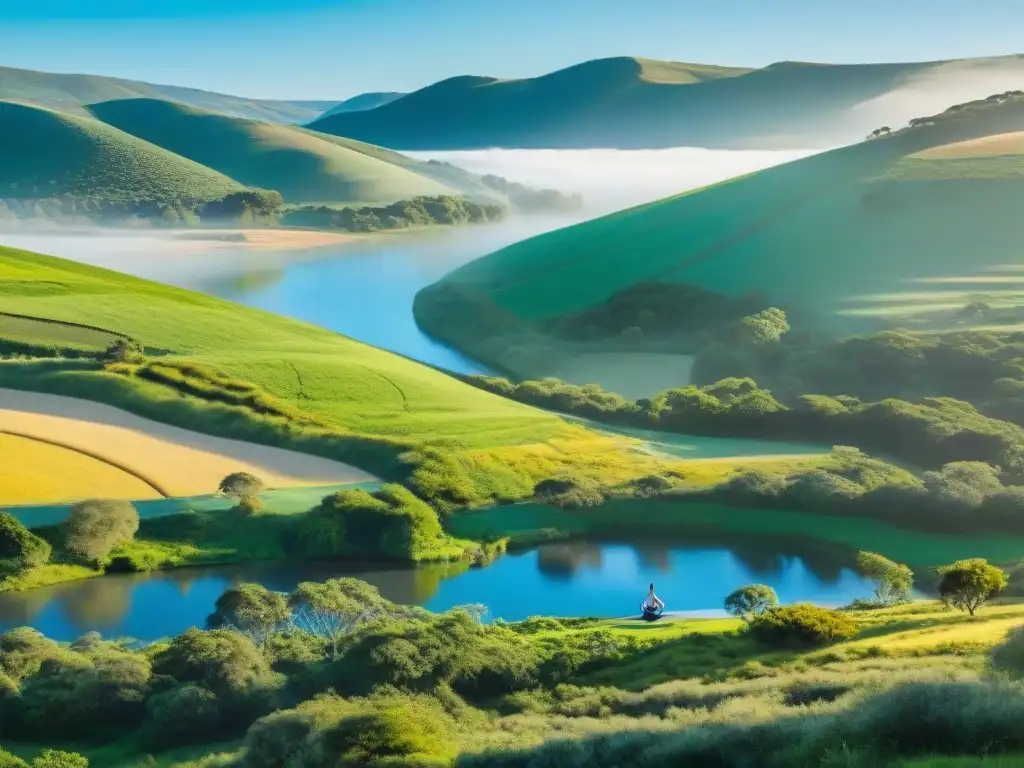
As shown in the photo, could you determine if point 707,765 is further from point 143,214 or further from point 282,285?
point 143,214

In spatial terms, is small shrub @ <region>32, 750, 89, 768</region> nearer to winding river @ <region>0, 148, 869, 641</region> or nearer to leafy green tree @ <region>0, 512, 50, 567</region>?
winding river @ <region>0, 148, 869, 641</region>

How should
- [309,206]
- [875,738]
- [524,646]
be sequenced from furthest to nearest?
[309,206] → [524,646] → [875,738]

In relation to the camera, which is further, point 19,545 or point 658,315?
point 658,315

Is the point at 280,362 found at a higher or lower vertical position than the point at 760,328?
higher

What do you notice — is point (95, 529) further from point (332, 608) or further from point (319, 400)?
point (319, 400)

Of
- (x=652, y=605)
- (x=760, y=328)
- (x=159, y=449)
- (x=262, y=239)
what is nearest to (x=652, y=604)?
(x=652, y=605)

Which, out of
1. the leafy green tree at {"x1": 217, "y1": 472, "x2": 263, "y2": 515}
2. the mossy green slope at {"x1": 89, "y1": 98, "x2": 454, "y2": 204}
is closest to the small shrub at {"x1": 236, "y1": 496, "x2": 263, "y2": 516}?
the leafy green tree at {"x1": 217, "y1": 472, "x2": 263, "y2": 515}

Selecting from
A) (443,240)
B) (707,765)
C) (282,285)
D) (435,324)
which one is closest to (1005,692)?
(707,765)
